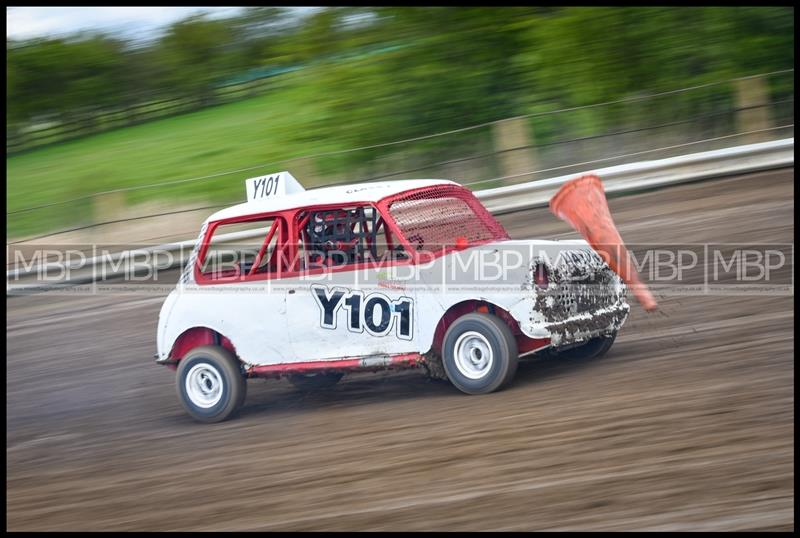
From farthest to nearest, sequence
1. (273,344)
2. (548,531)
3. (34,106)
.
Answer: (34,106) < (273,344) < (548,531)

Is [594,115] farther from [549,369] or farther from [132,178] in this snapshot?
[132,178]

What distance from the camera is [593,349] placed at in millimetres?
7105

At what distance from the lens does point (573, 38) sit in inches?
537

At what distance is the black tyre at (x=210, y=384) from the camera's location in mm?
7098

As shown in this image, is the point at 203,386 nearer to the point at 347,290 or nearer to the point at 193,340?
the point at 193,340

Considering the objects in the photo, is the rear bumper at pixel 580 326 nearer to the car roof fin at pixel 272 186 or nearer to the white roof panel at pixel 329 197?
the white roof panel at pixel 329 197

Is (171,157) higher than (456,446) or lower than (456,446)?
higher

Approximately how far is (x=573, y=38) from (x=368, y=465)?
9595 millimetres

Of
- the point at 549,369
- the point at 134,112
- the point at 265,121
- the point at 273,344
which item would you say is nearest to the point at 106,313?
the point at 273,344

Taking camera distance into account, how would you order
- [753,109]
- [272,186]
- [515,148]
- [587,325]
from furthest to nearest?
1. [515,148]
2. [753,109]
3. [272,186]
4. [587,325]

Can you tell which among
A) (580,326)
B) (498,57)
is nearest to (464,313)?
(580,326)

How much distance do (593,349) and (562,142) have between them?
237 inches

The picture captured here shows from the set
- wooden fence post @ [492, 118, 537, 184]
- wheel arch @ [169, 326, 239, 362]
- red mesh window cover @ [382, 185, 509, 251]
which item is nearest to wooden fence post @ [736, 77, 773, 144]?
wooden fence post @ [492, 118, 537, 184]

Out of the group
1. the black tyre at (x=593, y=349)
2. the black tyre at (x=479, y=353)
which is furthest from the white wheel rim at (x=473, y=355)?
the black tyre at (x=593, y=349)
